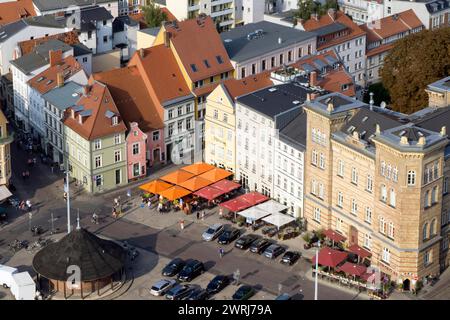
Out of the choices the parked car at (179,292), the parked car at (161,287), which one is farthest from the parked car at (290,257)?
the parked car at (161,287)

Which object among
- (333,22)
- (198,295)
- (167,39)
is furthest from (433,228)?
(333,22)

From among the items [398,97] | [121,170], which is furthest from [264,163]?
[398,97]

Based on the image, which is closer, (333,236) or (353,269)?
(353,269)

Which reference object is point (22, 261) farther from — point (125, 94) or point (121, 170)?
point (125, 94)

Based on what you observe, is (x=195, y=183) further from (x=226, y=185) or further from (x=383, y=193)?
(x=383, y=193)

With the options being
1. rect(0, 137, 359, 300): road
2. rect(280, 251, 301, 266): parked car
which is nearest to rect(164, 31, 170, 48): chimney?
rect(0, 137, 359, 300): road

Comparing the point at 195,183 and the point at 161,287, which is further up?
the point at 195,183
